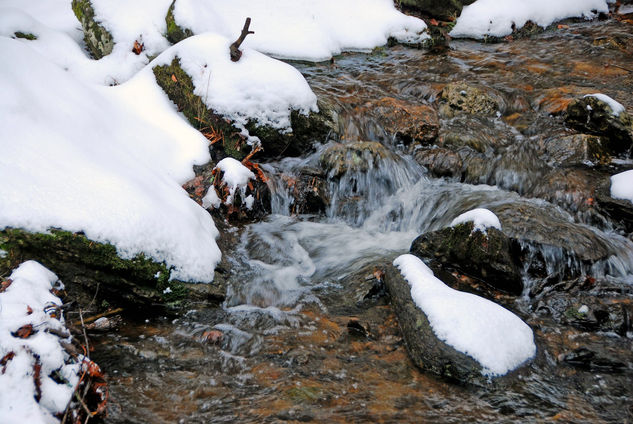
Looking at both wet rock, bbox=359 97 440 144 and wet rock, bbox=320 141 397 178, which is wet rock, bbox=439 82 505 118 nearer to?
wet rock, bbox=359 97 440 144

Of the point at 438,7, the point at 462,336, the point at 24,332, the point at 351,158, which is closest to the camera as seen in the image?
the point at 24,332

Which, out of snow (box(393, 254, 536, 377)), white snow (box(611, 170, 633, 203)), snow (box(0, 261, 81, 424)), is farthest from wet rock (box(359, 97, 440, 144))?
snow (box(0, 261, 81, 424))

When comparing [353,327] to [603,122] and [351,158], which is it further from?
[603,122]

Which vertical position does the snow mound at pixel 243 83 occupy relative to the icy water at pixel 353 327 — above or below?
above

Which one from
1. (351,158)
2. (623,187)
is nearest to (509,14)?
(623,187)

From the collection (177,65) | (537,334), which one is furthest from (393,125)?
(537,334)

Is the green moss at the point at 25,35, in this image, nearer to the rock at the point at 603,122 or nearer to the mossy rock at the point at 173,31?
the mossy rock at the point at 173,31

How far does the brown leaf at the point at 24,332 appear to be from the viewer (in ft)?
7.31

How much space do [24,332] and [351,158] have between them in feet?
16.1

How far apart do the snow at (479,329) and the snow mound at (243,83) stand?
3960 millimetres

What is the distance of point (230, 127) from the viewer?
630 centimetres

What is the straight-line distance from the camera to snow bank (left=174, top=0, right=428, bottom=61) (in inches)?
422

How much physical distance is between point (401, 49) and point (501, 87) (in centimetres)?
391

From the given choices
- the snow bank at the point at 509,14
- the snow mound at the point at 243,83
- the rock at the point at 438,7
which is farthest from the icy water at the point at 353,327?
the rock at the point at 438,7
